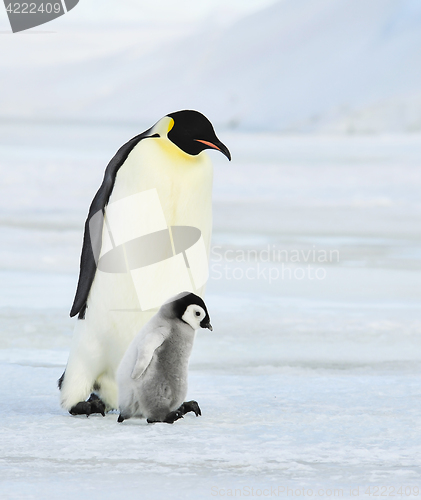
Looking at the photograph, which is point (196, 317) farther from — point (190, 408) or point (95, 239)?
point (95, 239)

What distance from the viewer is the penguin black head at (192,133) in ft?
9.08

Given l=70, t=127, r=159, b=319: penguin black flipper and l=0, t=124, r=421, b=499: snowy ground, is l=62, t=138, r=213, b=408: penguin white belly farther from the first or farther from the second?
l=0, t=124, r=421, b=499: snowy ground

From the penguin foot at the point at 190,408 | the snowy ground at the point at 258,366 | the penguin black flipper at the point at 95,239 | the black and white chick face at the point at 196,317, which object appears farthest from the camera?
the penguin black flipper at the point at 95,239

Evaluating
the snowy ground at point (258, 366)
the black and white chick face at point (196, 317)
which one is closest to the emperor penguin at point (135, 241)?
the snowy ground at point (258, 366)

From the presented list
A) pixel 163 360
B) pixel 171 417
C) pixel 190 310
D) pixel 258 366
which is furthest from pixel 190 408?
pixel 258 366

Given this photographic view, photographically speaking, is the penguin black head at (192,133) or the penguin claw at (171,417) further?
the penguin black head at (192,133)

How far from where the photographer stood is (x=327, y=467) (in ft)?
7.06

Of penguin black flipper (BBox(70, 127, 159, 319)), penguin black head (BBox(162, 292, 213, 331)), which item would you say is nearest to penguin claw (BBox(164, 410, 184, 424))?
penguin black head (BBox(162, 292, 213, 331))

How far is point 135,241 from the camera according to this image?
9.09ft

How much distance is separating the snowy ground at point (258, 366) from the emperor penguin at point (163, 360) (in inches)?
3.3

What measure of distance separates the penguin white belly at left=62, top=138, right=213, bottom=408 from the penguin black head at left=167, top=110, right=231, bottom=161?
0.03 metres

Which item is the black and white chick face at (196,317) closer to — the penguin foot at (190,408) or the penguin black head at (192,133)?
the penguin foot at (190,408)

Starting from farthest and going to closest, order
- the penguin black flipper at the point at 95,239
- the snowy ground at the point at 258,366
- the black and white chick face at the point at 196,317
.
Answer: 1. the penguin black flipper at the point at 95,239
2. the black and white chick face at the point at 196,317
3. the snowy ground at the point at 258,366

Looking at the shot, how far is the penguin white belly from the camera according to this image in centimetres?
274
